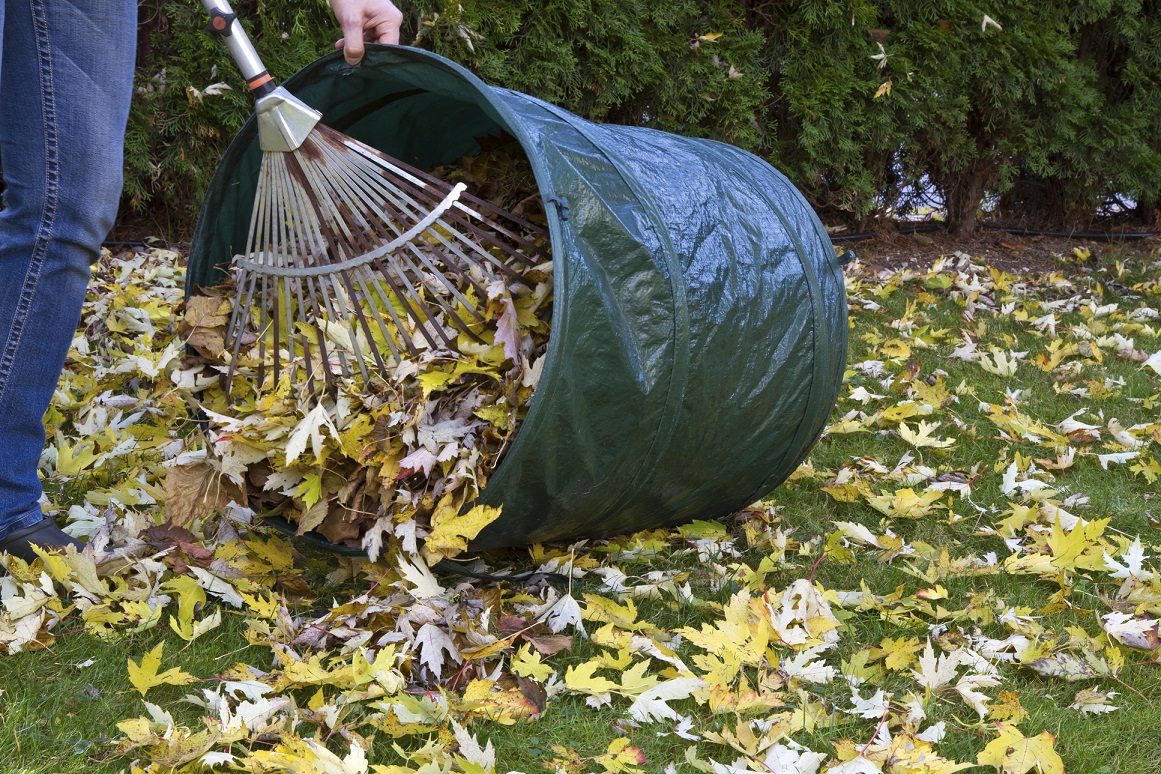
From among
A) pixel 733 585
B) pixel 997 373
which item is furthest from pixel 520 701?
pixel 997 373

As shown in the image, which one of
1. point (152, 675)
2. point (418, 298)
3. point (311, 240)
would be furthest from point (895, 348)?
point (152, 675)

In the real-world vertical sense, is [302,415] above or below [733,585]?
above

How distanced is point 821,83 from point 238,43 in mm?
3877

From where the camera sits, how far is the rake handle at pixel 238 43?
6.79 feet

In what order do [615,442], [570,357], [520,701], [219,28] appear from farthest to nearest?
[219,28] < [615,442] < [570,357] < [520,701]

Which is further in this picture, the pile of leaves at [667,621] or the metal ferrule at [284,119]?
the metal ferrule at [284,119]

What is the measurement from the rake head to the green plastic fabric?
A: 20cm

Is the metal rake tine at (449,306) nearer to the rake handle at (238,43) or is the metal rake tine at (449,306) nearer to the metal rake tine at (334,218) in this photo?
the metal rake tine at (334,218)

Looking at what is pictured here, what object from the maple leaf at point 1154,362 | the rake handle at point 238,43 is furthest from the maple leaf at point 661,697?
the maple leaf at point 1154,362

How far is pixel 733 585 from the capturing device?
2.22 metres

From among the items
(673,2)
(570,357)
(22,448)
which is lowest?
(22,448)

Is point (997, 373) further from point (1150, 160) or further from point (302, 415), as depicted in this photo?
point (1150, 160)

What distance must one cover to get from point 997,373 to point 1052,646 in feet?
6.83

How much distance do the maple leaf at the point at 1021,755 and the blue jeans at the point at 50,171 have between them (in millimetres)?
1847
